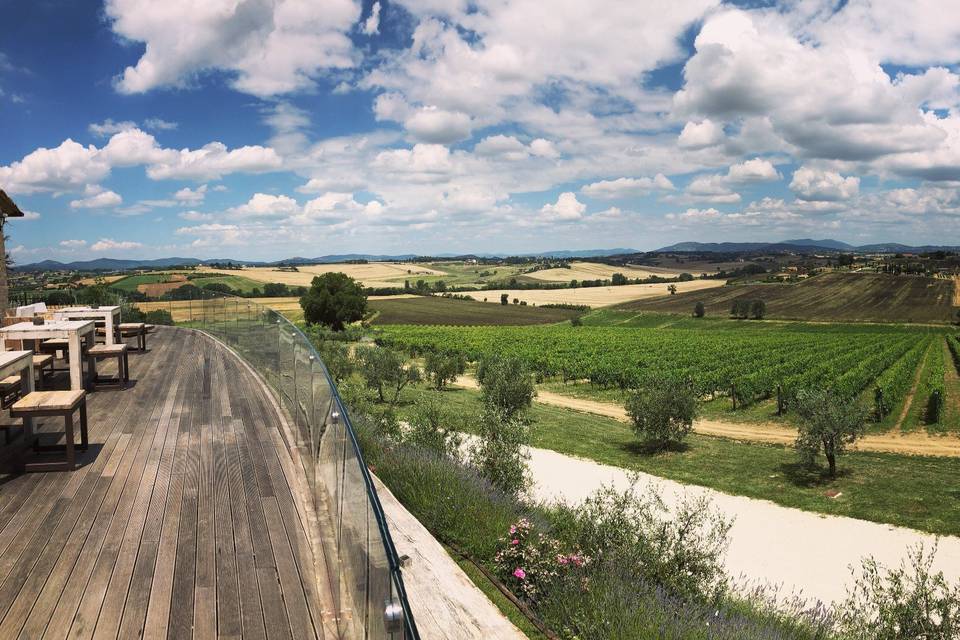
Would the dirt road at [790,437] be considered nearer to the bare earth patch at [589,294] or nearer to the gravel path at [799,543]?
the gravel path at [799,543]

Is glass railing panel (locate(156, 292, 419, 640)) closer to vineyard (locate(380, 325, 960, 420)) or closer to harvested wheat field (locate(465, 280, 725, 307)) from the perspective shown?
vineyard (locate(380, 325, 960, 420))

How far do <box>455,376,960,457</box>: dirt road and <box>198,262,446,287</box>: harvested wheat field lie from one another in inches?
2939

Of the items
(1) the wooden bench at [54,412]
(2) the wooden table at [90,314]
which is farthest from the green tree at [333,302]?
(1) the wooden bench at [54,412]

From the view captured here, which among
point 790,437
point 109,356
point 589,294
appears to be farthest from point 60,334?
point 589,294

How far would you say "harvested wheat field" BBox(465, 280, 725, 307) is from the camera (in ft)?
358

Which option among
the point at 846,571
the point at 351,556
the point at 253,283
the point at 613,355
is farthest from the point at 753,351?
the point at 253,283

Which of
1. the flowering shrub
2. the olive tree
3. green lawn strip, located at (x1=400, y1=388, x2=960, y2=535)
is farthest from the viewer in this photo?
green lawn strip, located at (x1=400, y1=388, x2=960, y2=535)

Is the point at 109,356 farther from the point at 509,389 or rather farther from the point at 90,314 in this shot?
the point at 509,389

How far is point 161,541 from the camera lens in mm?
4320

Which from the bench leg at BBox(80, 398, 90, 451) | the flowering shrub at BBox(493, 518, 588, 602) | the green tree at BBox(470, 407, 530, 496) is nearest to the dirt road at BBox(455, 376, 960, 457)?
the green tree at BBox(470, 407, 530, 496)

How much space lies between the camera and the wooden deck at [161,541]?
3.42m

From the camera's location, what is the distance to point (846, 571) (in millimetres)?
12000

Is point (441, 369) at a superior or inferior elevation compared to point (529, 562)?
inferior

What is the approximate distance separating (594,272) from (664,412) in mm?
140193
